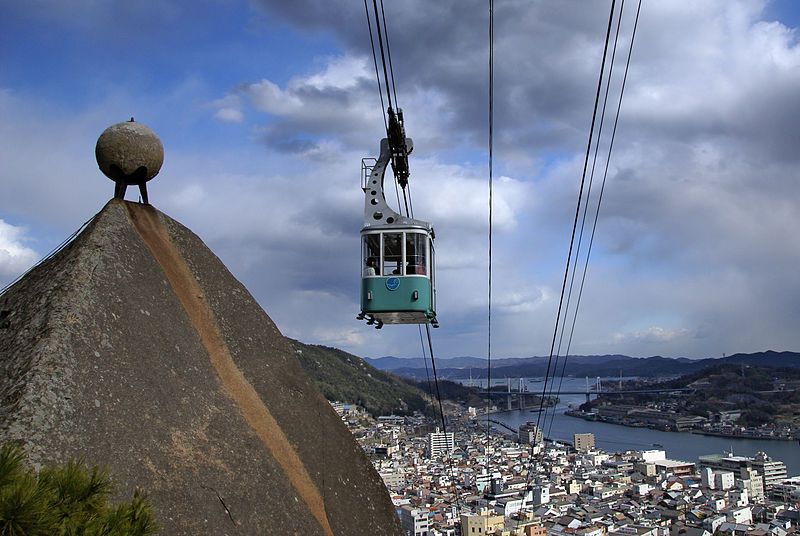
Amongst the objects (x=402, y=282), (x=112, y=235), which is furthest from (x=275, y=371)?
(x=402, y=282)

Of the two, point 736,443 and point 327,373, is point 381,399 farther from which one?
point 736,443

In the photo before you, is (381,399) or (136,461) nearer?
(136,461)

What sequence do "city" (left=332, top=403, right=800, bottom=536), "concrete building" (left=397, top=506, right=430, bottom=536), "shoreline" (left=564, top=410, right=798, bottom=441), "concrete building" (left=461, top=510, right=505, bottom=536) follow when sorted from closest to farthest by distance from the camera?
"concrete building" (left=461, top=510, right=505, bottom=536) < "concrete building" (left=397, top=506, right=430, bottom=536) < "city" (left=332, top=403, right=800, bottom=536) < "shoreline" (left=564, top=410, right=798, bottom=441)

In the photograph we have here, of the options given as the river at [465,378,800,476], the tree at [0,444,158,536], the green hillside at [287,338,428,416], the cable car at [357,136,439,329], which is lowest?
the river at [465,378,800,476]

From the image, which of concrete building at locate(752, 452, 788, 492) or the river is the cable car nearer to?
concrete building at locate(752, 452, 788, 492)

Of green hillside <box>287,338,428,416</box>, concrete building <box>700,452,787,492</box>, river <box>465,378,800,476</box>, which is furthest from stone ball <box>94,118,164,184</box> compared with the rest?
green hillside <box>287,338,428,416</box>
